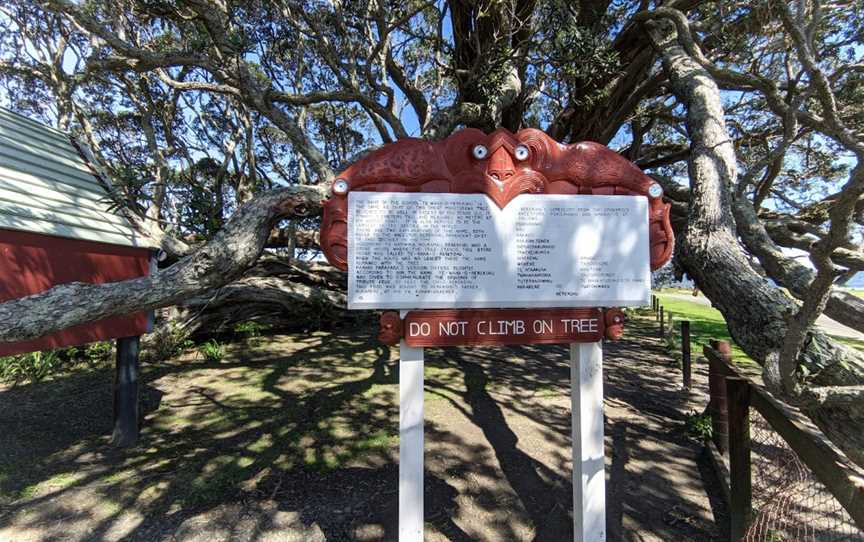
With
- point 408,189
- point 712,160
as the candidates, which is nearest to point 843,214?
point 408,189

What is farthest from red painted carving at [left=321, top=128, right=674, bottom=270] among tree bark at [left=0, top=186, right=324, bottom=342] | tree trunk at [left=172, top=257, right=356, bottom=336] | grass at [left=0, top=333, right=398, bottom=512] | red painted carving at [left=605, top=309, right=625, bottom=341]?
tree trunk at [left=172, top=257, right=356, bottom=336]

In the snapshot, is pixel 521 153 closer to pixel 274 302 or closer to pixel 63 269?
pixel 63 269

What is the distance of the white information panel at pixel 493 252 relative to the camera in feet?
7.97

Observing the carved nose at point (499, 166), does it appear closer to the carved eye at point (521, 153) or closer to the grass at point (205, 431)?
the carved eye at point (521, 153)

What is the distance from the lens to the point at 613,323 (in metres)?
2.62

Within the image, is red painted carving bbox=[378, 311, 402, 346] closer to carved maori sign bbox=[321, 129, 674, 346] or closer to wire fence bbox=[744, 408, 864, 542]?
carved maori sign bbox=[321, 129, 674, 346]

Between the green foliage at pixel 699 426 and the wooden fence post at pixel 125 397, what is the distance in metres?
5.77

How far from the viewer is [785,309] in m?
2.13

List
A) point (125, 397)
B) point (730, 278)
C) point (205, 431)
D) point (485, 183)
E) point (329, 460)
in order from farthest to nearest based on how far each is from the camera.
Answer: point (205, 431)
point (125, 397)
point (329, 460)
point (485, 183)
point (730, 278)

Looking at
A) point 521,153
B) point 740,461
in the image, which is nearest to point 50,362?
point 521,153

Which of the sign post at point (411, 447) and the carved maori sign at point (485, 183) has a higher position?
the carved maori sign at point (485, 183)

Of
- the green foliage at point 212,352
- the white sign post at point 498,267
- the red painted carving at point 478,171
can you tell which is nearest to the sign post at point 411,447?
the white sign post at point 498,267

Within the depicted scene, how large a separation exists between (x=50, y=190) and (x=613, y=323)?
4816 mm

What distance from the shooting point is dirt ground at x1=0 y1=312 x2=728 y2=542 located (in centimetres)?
291
